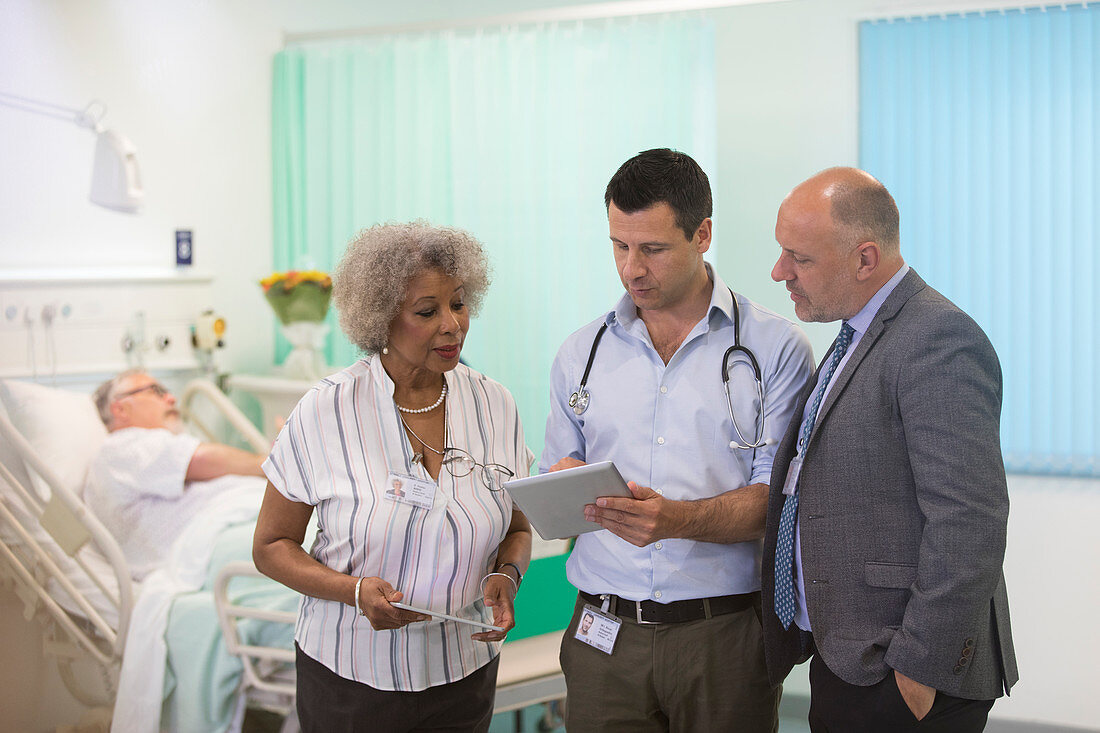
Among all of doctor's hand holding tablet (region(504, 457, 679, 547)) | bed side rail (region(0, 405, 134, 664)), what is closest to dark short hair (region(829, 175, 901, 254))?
doctor's hand holding tablet (region(504, 457, 679, 547))

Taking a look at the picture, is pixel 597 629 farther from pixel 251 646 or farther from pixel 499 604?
pixel 251 646

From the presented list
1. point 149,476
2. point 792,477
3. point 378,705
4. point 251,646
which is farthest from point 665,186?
point 149,476

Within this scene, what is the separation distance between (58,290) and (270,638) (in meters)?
1.32

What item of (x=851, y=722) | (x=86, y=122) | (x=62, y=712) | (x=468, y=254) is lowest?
(x=62, y=712)

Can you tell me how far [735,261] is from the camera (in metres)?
3.70

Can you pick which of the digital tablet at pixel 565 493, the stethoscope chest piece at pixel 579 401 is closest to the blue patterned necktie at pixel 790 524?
the digital tablet at pixel 565 493

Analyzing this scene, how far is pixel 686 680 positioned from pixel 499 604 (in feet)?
1.16

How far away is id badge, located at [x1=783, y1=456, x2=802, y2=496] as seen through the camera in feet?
4.97

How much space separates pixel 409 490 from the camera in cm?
157

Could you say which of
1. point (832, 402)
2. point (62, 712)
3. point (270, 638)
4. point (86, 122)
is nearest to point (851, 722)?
point (832, 402)

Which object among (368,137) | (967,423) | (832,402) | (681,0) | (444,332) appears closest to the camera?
(967,423)

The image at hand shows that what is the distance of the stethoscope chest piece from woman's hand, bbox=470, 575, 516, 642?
0.34 m

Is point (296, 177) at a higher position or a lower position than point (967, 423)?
higher

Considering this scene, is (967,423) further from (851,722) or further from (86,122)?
(86,122)
